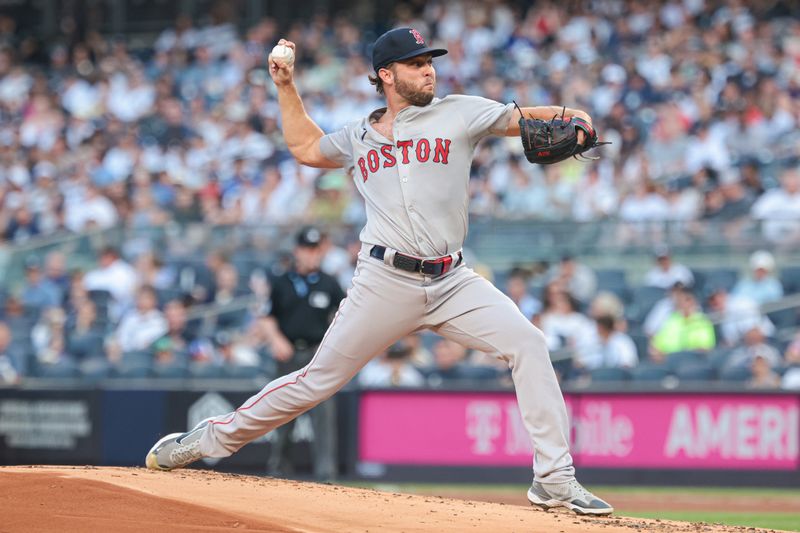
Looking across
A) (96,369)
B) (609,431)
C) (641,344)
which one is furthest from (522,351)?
(96,369)

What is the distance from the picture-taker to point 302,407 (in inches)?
243

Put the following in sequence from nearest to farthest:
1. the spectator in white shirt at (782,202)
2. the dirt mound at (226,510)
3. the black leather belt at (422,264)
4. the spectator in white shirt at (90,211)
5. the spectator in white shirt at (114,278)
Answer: the dirt mound at (226,510), the black leather belt at (422,264), the spectator in white shirt at (782,202), the spectator in white shirt at (114,278), the spectator in white shirt at (90,211)

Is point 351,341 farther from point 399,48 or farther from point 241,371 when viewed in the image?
point 241,371

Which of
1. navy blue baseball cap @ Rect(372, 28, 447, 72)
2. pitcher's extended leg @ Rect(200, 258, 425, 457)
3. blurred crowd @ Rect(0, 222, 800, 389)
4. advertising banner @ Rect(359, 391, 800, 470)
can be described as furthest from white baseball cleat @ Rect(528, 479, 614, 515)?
advertising banner @ Rect(359, 391, 800, 470)

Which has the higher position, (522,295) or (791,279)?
(791,279)

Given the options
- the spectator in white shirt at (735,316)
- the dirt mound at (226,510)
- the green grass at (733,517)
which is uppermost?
the spectator in white shirt at (735,316)

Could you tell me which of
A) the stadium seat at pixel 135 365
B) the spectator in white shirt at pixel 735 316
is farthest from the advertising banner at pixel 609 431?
the stadium seat at pixel 135 365

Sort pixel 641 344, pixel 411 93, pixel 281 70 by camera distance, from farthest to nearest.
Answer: pixel 641 344 < pixel 281 70 < pixel 411 93

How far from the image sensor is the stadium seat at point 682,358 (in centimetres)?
1179

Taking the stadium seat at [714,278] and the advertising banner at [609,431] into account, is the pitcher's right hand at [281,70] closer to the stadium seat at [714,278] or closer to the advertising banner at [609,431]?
the advertising banner at [609,431]

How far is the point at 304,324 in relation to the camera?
10.3 m

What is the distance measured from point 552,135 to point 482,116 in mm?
328

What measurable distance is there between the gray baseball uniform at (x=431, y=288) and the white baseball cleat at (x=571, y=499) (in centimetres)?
4

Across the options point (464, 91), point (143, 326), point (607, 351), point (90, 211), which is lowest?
point (607, 351)
